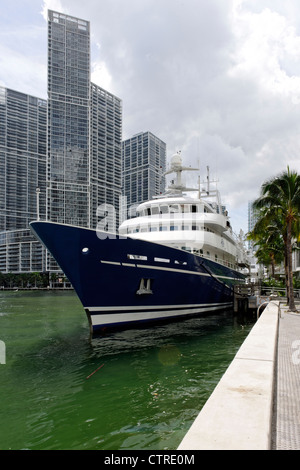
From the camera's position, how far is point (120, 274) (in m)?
13.7

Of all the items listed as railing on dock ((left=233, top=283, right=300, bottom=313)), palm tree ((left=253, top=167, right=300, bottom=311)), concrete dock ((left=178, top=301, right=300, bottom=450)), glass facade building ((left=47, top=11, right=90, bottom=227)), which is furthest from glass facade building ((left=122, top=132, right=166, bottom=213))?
concrete dock ((left=178, top=301, right=300, bottom=450))

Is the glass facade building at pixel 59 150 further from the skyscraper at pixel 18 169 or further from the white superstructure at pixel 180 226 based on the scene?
the white superstructure at pixel 180 226

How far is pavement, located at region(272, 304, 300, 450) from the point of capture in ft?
10.8

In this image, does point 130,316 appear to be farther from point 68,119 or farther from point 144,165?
point 68,119

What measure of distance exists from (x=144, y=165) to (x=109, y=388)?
112402mm

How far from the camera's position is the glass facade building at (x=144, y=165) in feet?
335

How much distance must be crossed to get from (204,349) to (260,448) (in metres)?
9.16

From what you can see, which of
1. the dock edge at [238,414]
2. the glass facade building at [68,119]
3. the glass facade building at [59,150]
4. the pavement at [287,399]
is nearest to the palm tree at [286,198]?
the pavement at [287,399]

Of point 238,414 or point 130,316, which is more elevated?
point 238,414

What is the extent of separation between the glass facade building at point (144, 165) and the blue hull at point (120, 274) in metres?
76.6

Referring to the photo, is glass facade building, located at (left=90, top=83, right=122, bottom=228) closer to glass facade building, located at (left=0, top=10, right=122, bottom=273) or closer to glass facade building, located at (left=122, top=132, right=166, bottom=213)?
glass facade building, located at (left=0, top=10, right=122, bottom=273)

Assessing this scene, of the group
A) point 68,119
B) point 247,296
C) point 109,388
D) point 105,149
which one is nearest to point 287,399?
point 109,388

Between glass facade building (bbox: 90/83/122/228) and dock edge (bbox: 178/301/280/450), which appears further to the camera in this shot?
glass facade building (bbox: 90/83/122/228)

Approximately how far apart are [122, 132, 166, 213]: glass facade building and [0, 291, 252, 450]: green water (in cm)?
8141
